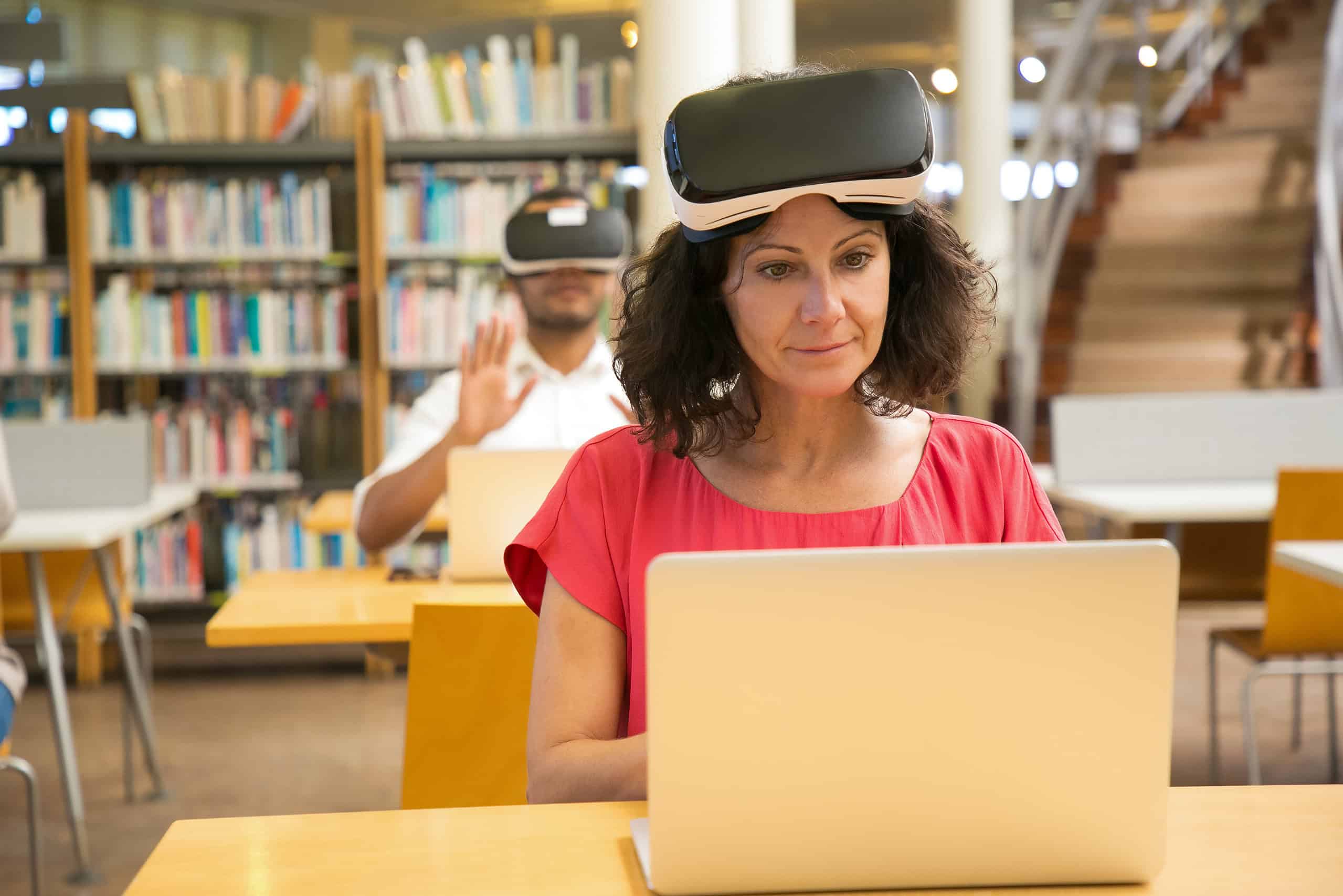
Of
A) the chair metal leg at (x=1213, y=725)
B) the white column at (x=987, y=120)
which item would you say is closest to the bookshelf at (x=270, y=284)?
the chair metal leg at (x=1213, y=725)

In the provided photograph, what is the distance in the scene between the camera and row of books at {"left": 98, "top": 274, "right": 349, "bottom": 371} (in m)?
4.95

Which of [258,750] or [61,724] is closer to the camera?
[61,724]

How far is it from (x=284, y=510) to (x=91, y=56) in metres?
5.80

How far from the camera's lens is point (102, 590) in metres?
3.63

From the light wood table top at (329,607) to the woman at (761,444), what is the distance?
0.70 m

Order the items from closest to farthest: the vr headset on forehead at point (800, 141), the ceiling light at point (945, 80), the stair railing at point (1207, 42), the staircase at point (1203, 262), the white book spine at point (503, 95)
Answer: the vr headset on forehead at point (800, 141) < the white book spine at point (503, 95) < the staircase at point (1203, 262) < the stair railing at point (1207, 42) < the ceiling light at point (945, 80)

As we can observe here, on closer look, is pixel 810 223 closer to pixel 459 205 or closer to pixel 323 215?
pixel 459 205

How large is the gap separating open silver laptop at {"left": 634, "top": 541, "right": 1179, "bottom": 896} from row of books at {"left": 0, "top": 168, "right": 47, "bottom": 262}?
4839 mm

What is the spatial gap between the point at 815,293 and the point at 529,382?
5.41ft

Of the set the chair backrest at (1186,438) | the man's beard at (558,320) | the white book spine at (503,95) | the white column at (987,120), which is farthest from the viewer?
the white column at (987,120)

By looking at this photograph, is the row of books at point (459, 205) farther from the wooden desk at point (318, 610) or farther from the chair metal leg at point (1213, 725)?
the chair metal leg at point (1213, 725)

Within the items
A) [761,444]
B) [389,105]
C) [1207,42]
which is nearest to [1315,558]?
[761,444]

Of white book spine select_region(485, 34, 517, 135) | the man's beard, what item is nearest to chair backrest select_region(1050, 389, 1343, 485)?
the man's beard

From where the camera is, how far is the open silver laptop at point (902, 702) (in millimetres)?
761
